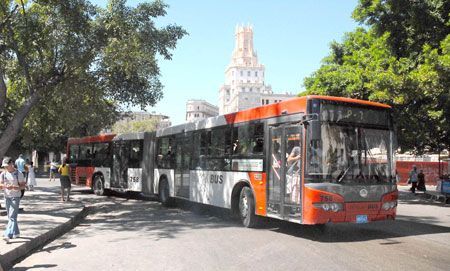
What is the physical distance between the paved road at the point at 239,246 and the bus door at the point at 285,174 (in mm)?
637

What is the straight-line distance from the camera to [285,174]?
8.88 metres

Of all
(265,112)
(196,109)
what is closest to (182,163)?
(265,112)

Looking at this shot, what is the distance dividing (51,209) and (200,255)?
8.64 metres

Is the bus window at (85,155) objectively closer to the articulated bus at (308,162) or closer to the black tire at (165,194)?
the black tire at (165,194)

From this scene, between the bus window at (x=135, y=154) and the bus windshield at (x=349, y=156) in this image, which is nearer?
the bus windshield at (x=349, y=156)

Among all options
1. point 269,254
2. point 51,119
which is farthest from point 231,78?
point 269,254

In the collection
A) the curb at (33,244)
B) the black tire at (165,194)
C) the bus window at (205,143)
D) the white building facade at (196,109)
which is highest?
the white building facade at (196,109)

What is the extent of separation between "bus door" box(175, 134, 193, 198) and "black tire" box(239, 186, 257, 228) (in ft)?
12.1

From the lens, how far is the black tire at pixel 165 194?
1584cm

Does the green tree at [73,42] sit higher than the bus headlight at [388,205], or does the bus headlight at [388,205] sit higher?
the green tree at [73,42]

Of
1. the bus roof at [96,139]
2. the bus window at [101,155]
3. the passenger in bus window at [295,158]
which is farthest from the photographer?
the bus roof at [96,139]

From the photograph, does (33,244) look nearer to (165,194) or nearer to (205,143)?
(205,143)

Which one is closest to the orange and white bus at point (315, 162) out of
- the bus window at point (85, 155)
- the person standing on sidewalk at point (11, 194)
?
the person standing on sidewalk at point (11, 194)

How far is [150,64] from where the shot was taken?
51.7ft
